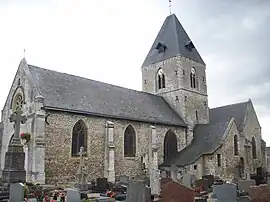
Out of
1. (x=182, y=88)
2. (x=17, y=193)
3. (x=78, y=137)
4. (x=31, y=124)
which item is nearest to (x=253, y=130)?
(x=182, y=88)

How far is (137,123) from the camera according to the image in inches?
967

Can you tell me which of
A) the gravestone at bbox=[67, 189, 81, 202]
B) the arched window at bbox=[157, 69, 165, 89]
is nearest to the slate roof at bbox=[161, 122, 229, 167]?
the arched window at bbox=[157, 69, 165, 89]

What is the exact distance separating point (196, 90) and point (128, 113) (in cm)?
1110

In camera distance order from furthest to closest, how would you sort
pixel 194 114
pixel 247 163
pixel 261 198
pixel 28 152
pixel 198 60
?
pixel 198 60 → pixel 194 114 → pixel 247 163 → pixel 28 152 → pixel 261 198

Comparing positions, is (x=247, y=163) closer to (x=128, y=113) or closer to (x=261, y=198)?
(x=128, y=113)

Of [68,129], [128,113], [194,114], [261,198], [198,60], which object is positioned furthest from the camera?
[198,60]

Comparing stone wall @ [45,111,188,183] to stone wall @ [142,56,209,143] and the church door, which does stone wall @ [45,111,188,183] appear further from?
the church door

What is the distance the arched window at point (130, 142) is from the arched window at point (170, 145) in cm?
368

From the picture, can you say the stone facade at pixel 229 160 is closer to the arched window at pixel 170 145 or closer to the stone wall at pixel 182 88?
the arched window at pixel 170 145

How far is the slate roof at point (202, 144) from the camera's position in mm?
25061

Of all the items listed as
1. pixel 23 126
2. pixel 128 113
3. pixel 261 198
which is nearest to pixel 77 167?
pixel 23 126

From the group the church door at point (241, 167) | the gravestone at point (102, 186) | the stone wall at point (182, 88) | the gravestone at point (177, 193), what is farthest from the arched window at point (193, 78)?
the gravestone at point (177, 193)

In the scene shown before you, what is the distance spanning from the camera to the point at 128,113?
80.3ft

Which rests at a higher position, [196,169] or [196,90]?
[196,90]
